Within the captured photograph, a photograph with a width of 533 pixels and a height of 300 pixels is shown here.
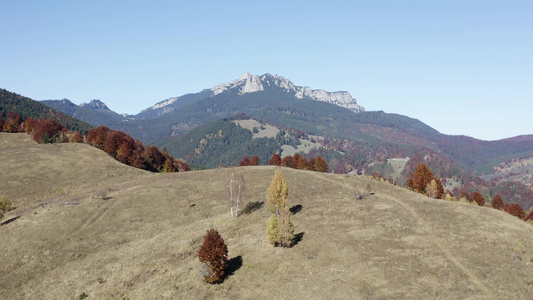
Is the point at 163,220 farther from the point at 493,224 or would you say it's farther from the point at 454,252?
the point at 493,224

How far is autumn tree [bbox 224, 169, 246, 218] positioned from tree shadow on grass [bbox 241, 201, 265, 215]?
1.64 metres

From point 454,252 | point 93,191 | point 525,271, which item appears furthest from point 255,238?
point 93,191

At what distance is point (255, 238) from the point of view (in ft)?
198

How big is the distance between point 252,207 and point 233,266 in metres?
27.5

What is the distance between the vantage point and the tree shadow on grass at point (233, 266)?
4950 cm

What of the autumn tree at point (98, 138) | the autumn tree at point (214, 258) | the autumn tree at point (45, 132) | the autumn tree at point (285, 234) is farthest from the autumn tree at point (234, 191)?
the autumn tree at point (45, 132)

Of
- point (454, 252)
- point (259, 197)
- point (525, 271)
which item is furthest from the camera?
point (259, 197)

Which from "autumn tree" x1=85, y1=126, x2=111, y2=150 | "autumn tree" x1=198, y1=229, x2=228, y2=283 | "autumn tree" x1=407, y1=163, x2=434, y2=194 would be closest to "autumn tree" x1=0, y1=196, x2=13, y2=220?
"autumn tree" x1=198, y1=229, x2=228, y2=283

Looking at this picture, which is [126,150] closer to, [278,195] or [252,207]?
[252,207]

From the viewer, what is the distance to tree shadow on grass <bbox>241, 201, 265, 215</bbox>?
249ft

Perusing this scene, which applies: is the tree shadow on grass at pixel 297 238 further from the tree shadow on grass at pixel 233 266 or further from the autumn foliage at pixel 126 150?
the autumn foliage at pixel 126 150

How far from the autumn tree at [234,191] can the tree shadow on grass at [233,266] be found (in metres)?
18.7

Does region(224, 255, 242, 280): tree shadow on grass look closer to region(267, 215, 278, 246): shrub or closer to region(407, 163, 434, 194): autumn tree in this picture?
region(267, 215, 278, 246): shrub

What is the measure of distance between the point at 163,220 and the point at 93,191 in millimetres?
30060
